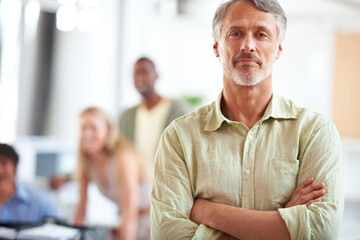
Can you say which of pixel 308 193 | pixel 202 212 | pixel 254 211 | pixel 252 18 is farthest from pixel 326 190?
pixel 252 18

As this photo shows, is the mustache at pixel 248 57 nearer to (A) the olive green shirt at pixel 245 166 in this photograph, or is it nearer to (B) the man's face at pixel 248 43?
(B) the man's face at pixel 248 43

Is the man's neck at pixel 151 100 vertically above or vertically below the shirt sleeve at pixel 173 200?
above

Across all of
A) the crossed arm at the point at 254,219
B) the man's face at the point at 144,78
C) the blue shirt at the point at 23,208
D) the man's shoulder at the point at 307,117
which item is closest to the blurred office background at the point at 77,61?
the man's face at the point at 144,78

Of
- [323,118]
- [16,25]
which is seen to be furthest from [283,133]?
[16,25]

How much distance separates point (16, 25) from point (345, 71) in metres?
2.39

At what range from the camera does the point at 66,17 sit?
3.89 metres

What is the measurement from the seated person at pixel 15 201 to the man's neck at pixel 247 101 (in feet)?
5.10

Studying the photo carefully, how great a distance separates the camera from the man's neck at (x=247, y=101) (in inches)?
44.1

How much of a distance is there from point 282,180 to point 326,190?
93 millimetres

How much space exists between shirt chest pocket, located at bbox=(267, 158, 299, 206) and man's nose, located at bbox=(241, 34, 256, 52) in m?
0.26

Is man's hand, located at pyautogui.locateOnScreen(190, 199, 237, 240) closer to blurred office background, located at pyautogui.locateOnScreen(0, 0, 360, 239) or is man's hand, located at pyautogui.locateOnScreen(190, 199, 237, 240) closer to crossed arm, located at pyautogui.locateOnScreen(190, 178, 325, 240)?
crossed arm, located at pyautogui.locateOnScreen(190, 178, 325, 240)

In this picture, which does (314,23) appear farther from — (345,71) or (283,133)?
(283,133)

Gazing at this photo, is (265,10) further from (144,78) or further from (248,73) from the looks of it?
(144,78)

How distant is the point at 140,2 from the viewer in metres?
4.06
